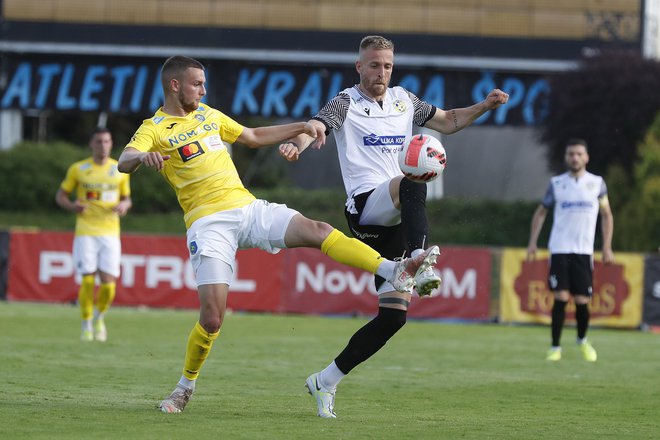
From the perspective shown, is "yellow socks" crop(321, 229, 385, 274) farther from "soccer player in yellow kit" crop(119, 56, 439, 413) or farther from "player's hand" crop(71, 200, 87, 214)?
"player's hand" crop(71, 200, 87, 214)

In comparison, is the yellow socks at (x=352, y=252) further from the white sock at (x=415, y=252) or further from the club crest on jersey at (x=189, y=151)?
the club crest on jersey at (x=189, y=151)

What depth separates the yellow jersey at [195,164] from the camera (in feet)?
26.8

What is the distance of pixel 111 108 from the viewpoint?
33406 mm

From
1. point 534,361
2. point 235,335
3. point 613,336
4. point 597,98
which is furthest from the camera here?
point 597,98

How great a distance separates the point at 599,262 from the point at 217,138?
1356 cm

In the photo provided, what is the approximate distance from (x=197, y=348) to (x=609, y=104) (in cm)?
2464

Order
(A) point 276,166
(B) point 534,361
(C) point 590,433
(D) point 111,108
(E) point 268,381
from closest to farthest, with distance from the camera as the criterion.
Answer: (C) point 590,433
(E) point 268,381
(B) point 534,361
(D) point 111,108
(A) point 276,166

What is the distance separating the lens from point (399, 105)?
878 cm

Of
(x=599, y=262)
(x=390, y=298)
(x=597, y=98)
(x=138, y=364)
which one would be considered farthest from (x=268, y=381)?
(x=597, y=98)

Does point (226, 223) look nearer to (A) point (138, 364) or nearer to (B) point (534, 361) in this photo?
(A) point (138, 364)

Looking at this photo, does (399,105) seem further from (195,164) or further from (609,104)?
(609,104)

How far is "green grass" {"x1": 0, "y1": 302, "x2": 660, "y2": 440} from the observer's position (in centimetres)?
752

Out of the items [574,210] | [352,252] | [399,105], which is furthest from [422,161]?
[574,210]

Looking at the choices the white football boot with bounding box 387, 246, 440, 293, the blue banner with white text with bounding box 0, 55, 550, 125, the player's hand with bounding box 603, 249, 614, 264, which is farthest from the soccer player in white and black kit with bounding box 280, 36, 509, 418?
the blue banner with white text with bounding box 0, 55, 550, 125
